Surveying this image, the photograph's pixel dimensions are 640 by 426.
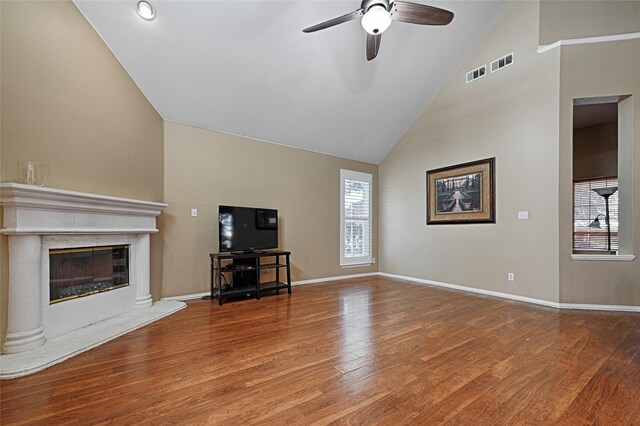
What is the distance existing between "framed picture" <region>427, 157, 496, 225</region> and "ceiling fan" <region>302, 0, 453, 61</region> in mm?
2391

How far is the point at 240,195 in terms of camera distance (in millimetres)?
4453

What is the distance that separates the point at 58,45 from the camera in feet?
8.18

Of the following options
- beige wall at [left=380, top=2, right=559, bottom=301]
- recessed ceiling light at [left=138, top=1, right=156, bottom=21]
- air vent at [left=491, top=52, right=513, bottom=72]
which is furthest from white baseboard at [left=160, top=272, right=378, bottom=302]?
air vent at [left=491, top=52, right=513, bottom=72]

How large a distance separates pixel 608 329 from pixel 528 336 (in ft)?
3.12

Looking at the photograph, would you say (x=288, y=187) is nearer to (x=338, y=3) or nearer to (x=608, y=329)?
(x=338, y=3)

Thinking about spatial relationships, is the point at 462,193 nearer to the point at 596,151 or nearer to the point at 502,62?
the point at 502,62

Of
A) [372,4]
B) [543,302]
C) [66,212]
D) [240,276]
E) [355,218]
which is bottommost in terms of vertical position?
[543,302]

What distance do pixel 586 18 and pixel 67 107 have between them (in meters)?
5.93

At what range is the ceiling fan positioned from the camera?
2.45 m

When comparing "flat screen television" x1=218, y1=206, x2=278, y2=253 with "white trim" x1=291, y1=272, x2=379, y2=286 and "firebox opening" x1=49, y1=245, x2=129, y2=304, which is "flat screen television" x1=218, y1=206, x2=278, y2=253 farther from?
"firebox opening" x1=49, y1=245, x2=129, y2=304

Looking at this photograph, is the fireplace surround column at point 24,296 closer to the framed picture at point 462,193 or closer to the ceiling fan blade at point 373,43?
the ceiling fan blade at point 373,43

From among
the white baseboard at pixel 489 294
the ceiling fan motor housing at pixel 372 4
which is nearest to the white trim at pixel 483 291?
the white baseboard at pixel 489 294

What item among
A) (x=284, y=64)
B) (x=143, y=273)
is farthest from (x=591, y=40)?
(x=143, y=273)

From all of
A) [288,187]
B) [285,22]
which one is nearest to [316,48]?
[285,22]
